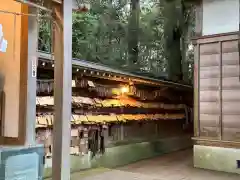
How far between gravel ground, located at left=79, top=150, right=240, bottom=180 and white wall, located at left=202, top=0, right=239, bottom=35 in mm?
4434

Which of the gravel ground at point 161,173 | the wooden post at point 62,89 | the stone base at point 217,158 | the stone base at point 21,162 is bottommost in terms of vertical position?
the gravel ground at point 161,173

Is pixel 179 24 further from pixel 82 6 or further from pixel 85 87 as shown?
pixel 82 6

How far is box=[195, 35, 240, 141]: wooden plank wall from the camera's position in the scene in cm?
988

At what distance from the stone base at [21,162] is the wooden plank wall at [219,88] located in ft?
22.4

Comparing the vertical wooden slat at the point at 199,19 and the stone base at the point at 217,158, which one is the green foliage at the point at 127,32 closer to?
the vertical wooden slat at the point at 199,19

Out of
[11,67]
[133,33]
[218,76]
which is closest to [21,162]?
[11,67]

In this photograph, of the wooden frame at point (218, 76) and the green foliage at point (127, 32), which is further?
the green foliage at point (127, 32)

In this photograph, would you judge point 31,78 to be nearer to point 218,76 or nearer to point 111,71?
point 111,71

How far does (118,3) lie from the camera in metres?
18.7

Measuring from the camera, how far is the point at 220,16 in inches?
404

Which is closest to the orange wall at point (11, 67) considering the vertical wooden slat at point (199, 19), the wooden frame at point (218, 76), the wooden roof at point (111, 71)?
the wooden roof at point (111, 71)

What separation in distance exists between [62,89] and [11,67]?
856 mm

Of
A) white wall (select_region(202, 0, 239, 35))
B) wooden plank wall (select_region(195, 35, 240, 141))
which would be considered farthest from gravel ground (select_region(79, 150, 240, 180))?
white wall (select_region(202, 0, 239, 35))

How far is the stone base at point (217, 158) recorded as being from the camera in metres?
9.74
